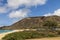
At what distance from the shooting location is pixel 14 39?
25750mm

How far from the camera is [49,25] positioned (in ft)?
298

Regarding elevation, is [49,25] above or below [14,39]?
above

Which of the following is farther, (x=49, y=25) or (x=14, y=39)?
(x=49, y=25)

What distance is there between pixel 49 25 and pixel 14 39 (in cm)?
6595
